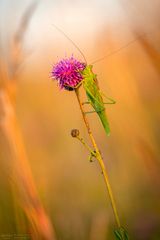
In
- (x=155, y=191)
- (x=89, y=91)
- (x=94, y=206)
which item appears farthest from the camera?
(x=94, y=206)

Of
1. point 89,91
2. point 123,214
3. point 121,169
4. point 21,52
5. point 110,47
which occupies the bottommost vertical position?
point 123,214

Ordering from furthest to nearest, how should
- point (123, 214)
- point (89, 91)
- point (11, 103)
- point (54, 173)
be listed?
point (54, 173) → point (123, 214) → point (89, 91) → point (11, 103)

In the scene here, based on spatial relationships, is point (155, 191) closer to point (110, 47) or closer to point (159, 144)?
point (159, 144)

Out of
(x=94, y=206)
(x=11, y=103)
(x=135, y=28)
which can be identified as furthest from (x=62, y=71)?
(x=94, y=206)

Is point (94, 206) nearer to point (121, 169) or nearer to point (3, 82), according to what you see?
point (121, 169)

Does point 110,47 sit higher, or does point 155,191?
point 110,47

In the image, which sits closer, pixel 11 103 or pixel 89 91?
pixel 11 103

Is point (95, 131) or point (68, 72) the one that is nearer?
point (68, 72)
